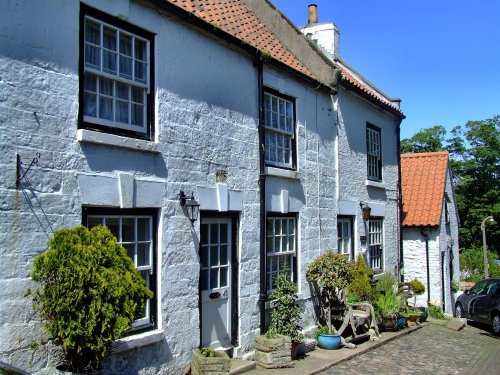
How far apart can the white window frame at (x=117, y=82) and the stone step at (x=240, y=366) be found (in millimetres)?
3935

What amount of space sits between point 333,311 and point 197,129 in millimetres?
5649

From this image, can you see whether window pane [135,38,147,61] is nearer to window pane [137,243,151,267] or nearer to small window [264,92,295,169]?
window pane [137,243,151,267]

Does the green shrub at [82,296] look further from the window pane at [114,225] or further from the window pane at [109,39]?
the window pane at [109,39]

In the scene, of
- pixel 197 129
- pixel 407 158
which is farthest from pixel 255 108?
pixel 407 158

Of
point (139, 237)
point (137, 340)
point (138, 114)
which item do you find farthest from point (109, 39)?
point (137, 340)

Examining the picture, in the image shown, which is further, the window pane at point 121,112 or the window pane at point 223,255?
the window pane at point 223,255

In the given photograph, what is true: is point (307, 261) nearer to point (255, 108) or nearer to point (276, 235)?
point (276, 235)

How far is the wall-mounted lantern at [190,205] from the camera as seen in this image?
780 centimetres

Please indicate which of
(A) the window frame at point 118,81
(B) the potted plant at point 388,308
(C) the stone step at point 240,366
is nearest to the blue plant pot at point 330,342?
(C) the stone step at point 240,366

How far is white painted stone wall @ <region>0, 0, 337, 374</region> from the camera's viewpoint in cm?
561

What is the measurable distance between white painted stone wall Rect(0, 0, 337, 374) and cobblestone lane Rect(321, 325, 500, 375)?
1.70 metres

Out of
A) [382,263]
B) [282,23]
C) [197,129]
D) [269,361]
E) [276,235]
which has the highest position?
[282,23]

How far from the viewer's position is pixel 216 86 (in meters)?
8.82

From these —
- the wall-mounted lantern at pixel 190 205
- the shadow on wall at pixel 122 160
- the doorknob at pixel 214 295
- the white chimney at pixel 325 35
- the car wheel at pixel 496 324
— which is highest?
the white chimney at pixel 325 35
